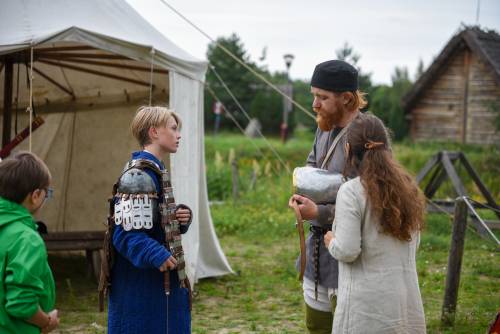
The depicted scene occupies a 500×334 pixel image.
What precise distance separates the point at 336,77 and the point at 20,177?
136 centimetres

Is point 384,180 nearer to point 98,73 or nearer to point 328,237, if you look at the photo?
point 328,237

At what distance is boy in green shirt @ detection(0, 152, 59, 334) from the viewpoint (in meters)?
2.31

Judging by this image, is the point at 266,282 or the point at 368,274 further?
the point at 266,282

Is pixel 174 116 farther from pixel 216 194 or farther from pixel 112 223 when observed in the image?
pixel 216 194

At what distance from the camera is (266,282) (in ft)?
22.8

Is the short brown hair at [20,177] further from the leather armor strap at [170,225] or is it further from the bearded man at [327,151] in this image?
the bearded man at [327,151]

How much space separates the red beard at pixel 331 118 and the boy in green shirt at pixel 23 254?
1201mm

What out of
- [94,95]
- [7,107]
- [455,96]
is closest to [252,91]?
[455,96]

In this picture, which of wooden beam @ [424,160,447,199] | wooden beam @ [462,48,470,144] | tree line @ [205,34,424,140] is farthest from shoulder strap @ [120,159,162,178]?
tree line @ [205,34,424,140]

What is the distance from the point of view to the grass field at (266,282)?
5430 millimetres

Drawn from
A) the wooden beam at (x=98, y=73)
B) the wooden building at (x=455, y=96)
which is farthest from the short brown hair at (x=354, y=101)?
the wooden building at (x=455, y=96)

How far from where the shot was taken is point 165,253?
9.75 ft

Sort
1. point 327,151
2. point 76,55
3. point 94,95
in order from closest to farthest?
point 327,151, point 76,55, point 94,95

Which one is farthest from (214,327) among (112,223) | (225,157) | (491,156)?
(225,157)
